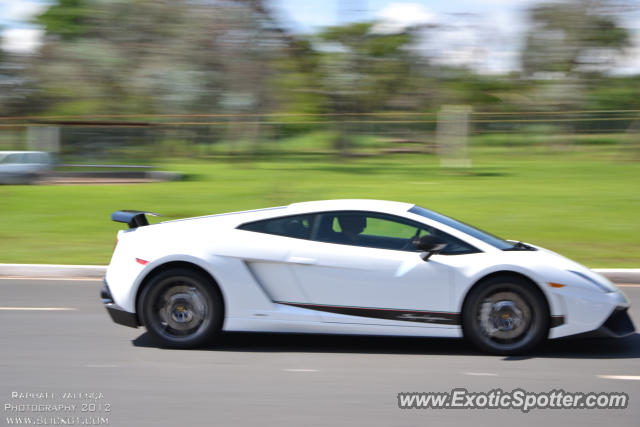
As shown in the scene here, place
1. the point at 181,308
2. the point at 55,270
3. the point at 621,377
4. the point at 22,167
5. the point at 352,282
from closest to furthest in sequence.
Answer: the point at 621,377, the point at 352,282, the point at 181,308, the point at 55,270, the point at 22,167

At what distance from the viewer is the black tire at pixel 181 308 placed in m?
5.88

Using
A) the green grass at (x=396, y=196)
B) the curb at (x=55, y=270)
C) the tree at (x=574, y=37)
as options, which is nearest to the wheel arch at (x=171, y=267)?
the curb at (x=55, y=270)

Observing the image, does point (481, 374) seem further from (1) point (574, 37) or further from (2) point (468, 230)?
(1) point (574, 37)

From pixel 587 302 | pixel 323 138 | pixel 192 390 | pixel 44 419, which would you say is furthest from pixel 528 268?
pixel 323 138

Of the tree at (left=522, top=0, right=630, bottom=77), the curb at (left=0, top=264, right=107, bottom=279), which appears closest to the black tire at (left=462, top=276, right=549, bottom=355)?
the curb at (left=0, top=264, right=107, bottom=279)

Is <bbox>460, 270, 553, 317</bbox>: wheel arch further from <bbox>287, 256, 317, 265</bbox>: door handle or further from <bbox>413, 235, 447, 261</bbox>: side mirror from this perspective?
<bbox>287, 256, 317, 265</bbox>: door handle

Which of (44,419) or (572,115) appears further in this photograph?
(572,115)

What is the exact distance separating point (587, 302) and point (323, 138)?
1978cm

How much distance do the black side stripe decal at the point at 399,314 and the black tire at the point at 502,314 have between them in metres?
0.12

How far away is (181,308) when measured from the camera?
Answer: 5938 millimetres

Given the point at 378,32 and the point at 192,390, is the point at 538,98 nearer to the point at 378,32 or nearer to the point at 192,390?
the point at 378,32

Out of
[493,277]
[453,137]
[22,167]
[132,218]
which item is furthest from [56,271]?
[453,137]

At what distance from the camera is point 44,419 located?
4465 millimetres

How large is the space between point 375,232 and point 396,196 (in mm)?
11133
